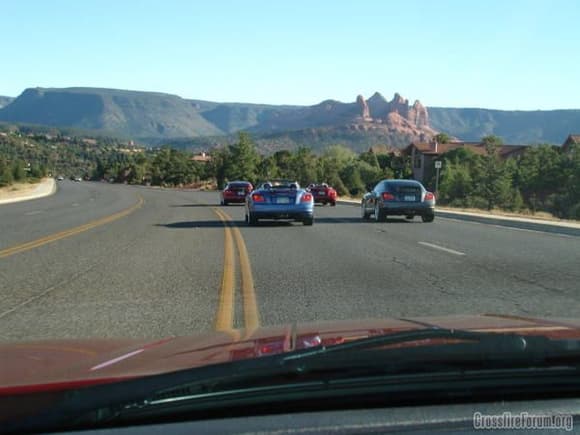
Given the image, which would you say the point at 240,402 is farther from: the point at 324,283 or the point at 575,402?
the point at 324,283

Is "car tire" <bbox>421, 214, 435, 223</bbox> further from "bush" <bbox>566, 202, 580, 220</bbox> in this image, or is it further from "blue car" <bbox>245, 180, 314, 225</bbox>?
"bush" <bbox>566, 202, 580, 220</bbox>

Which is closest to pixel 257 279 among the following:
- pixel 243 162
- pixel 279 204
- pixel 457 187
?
pixel 279 204

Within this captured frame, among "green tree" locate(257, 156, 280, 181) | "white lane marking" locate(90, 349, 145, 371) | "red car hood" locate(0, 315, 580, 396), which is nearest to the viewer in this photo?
"red car hood" locate(0, 315, 580, 396)

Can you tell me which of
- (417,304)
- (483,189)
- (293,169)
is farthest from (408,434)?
(293,169)

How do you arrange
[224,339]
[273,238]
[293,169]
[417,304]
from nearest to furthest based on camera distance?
1. [224,339]
2. [417,304]
3. [273,238]
4. [293,169]

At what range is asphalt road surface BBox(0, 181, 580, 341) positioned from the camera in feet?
24.9

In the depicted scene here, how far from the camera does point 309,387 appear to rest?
2875mm

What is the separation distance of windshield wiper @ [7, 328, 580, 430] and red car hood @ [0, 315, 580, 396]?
0.19 metres

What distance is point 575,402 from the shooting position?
3.02 meters

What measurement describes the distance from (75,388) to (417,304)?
5.92 metres

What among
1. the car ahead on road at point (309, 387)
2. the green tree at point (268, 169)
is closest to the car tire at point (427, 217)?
the car ahead on road at point (309, 387)

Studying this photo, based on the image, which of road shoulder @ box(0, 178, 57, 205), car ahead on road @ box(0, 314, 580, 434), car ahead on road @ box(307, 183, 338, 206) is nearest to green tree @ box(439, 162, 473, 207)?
car ahead on road @ box(307, 183, 338, 206)

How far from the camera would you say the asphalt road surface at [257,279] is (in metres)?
7.59

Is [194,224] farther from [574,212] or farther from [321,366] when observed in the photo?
[574,212]
